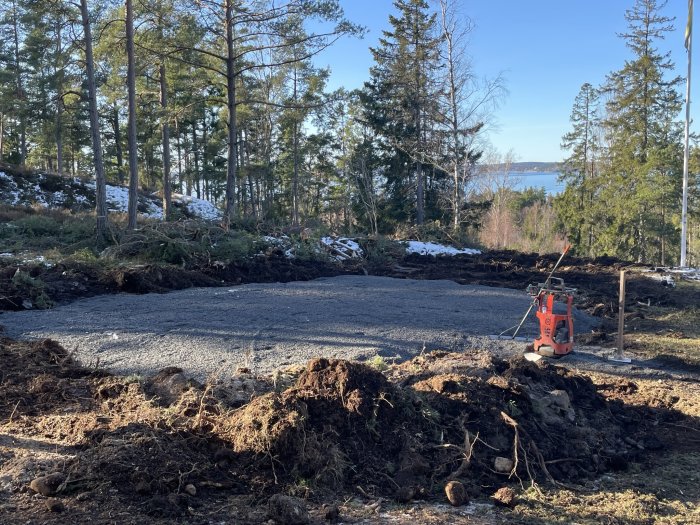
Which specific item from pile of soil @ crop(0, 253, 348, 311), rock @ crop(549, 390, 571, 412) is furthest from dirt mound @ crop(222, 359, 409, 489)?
pile of soil @ crop(0, 253, 348, 311)

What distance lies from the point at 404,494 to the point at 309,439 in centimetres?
75

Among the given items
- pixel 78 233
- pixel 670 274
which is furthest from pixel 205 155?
pixel 670 274

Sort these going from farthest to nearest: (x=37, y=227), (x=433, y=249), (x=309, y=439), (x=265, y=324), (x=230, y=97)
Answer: (x=433, y=249) < (x=230, y=97) < (x=37, y=227) < (x=265, y=324) < (x=309, y=439)

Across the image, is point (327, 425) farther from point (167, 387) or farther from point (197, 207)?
point (197, 207)

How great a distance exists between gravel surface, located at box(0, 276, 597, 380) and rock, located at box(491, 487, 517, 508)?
3026mm

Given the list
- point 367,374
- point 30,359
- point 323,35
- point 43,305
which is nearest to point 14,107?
point 323,35

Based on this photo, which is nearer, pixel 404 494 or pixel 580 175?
pixel 404 494

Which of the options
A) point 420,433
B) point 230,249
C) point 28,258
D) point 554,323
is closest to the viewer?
point 420,433

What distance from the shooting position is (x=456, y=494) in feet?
10.9

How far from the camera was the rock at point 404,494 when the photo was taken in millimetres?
3342

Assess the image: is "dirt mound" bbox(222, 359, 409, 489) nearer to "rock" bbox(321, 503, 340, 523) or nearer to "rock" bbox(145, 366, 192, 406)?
"rock" bbox(321, 503, 340, 523)

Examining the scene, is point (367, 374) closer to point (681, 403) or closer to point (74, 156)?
point (681, 403)

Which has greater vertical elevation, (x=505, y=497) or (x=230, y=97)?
(x=230, y=97)

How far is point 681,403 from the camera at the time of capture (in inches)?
212
